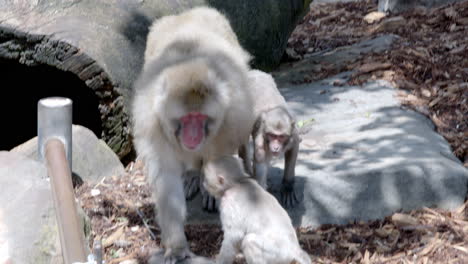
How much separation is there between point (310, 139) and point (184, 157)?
2.33 meters

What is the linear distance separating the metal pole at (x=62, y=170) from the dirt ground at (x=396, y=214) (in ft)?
2.39

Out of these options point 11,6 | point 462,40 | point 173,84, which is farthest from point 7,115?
point 462,40

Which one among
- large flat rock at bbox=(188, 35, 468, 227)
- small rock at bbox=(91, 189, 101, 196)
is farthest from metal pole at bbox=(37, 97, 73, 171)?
large flat rock at bbox=(188, 35, 468, 227)

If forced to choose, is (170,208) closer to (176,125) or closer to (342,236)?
(176,125)

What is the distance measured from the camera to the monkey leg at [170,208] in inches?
201

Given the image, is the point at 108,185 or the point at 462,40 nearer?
the point at 108,185

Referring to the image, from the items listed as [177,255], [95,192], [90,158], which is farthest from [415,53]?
[177,255]

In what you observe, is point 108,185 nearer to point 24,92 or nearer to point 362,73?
point 24,92

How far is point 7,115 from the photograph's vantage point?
8648 millimetres

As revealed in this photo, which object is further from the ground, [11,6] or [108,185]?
[11,6]

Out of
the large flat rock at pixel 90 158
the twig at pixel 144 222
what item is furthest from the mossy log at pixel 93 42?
the twig at pixel 144 222

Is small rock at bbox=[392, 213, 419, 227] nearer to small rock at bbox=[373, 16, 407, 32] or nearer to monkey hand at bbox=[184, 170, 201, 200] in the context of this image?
monkey hand at bbox=[184, 170, 201, 200]

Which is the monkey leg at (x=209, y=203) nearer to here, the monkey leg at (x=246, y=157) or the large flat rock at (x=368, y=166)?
the large flat rock at (x=368, y=166)

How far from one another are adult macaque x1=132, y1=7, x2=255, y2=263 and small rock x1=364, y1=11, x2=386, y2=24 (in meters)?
8.19
